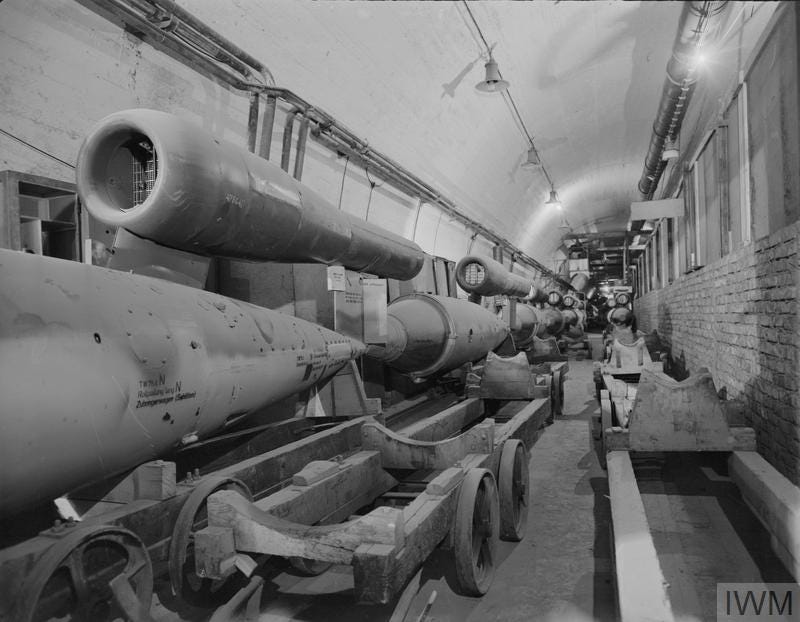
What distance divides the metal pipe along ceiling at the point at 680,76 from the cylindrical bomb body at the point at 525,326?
747 cm

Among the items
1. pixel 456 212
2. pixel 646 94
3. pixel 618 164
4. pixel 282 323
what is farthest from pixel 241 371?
pixel 456 212

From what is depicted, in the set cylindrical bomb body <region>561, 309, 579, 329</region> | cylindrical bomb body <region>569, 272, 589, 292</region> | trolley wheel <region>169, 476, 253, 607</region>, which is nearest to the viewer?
trolley wheel <region>169, 476, 253, 607</region>

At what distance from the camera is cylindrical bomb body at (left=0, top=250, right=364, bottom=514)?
1526mm

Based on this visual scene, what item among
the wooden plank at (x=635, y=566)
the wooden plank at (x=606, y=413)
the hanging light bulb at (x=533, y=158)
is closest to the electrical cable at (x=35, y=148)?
the hanging light bulb at (x=533, y=158)

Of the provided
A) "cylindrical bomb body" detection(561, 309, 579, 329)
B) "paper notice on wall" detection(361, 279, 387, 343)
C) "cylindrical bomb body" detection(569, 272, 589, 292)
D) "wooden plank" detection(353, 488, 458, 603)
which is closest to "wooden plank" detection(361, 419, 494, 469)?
"wooden plank" detection(353, 488, 458, 603)

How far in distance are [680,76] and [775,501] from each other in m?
2.41

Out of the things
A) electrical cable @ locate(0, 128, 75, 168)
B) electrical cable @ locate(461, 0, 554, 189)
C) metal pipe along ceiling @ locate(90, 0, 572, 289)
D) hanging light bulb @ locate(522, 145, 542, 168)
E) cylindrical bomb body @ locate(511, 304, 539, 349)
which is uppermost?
metal pipe along ceiling @ locate(90, 0, 572, 289)

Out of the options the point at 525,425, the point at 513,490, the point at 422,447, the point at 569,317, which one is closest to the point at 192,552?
the point at 422,447

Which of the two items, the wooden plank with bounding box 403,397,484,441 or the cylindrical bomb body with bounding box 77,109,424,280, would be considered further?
the wooden plank with bounding box 403,397,484,441

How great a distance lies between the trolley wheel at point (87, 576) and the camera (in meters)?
1.62

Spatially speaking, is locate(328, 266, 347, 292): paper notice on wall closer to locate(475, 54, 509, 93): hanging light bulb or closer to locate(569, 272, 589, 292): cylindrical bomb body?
locate(475, 54, 509, 93): hanging light bulb

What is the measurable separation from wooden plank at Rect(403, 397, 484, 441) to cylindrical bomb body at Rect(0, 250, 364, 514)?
1.21 meters

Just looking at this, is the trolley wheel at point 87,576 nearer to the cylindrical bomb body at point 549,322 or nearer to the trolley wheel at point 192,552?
the trolley wheel at point 192,552

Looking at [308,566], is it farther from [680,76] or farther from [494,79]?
[680,76]
